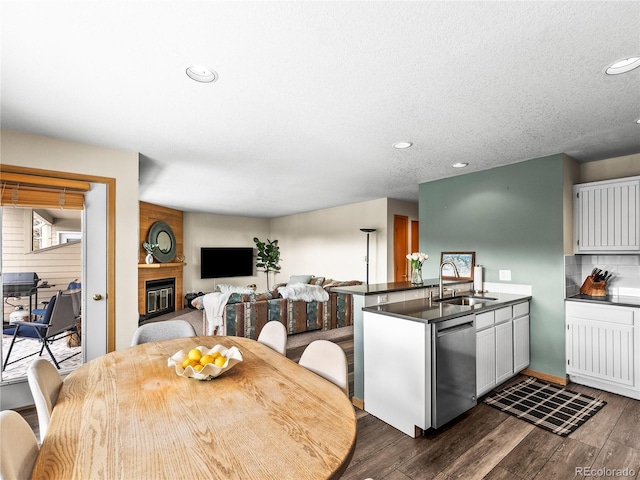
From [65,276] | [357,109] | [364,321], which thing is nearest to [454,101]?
[357,109]

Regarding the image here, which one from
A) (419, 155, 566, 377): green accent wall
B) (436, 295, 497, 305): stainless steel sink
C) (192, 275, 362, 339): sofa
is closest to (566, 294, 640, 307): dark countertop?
(419, 155, 566, 377): green accent wall

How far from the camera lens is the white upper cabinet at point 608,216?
307cm

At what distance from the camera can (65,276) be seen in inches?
112

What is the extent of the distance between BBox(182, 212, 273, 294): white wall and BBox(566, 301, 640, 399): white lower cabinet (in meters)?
7.44

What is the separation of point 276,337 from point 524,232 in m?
3.02

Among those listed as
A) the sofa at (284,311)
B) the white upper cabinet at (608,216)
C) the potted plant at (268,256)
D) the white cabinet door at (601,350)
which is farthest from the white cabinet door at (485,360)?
the potted plant at (268,256)

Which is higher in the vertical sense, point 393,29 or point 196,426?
point 393,29

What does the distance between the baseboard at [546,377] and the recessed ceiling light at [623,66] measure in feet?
9.44

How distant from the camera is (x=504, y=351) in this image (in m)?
3.07

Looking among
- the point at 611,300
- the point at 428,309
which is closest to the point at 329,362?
the point at 428,309

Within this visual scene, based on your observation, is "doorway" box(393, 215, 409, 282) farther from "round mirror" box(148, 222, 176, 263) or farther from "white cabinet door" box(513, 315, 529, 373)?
"round mirror" box(148, 222, 176, 263)

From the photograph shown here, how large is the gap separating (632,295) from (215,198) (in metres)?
6.04

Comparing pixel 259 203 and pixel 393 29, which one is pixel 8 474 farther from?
pixel 259 203

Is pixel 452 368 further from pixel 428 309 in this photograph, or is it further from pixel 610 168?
pixel 610 168
